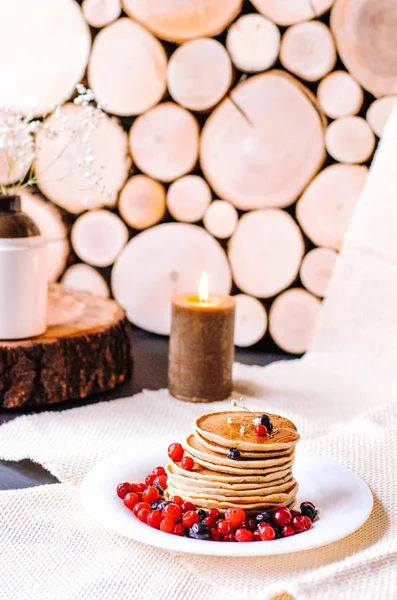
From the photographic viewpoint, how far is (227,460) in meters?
0.86

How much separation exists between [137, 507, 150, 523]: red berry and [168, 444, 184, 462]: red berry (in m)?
0.07

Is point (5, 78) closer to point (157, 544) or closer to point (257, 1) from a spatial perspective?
point (257, 1)

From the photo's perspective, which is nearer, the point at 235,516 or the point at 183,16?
the point at 235,516

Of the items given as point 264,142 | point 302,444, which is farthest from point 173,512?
point 264,142

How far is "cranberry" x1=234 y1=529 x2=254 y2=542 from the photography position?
0.83m

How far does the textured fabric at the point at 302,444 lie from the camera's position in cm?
81

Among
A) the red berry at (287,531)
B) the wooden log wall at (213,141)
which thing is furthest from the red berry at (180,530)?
the wooden log wall at (213,141)

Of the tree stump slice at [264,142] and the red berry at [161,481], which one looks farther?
the tree stump slice at [264,142]

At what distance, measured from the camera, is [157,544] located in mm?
812

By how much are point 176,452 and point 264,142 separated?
0.97 meters

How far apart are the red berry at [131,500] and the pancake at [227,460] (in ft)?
0.27

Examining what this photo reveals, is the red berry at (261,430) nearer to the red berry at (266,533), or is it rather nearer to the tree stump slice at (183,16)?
the red berry at (266,533)

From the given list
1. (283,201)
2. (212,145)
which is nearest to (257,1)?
(212,145)

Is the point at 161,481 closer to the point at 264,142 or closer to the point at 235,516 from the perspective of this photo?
the point at 235,516
